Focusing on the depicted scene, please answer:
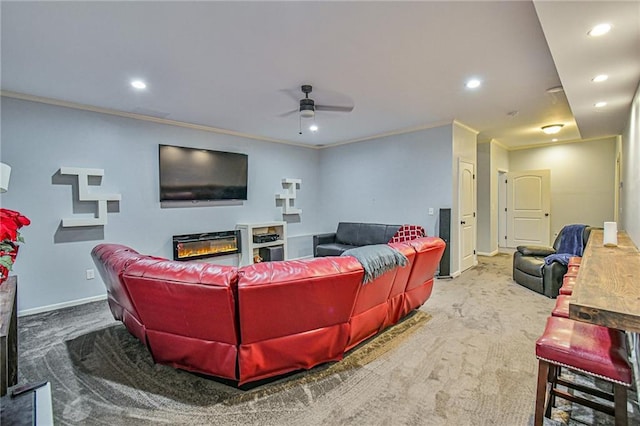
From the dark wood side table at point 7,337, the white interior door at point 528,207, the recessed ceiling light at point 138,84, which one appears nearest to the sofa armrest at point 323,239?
the recessed ceiling light at point 138,84

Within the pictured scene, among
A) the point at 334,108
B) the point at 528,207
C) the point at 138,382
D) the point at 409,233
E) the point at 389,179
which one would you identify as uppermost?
the point at 334,108

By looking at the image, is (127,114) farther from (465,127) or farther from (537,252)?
(537,252)

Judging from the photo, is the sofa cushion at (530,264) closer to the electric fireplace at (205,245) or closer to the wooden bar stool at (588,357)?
the wooden bar stool at (588,357)

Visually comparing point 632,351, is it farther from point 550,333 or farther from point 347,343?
point 347,343

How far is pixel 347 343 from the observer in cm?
247

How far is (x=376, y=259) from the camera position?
2.39 m

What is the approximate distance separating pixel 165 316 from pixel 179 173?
10.7 feet

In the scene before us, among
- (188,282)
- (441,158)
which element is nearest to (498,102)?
(441,158)

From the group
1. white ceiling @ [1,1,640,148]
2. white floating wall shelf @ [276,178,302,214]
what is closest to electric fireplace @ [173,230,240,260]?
white floating wall shelf @ [276,178,302,214]

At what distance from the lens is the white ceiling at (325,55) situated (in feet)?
6.73

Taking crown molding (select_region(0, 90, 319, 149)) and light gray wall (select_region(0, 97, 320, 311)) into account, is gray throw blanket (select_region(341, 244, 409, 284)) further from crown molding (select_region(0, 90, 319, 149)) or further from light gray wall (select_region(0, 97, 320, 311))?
crown molding (select_region(0, 90, 319, 149))

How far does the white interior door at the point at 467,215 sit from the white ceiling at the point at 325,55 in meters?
1.25

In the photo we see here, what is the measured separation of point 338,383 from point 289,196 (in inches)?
180

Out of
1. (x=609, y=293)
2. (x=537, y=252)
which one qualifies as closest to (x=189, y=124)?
(x=609, y=293)
